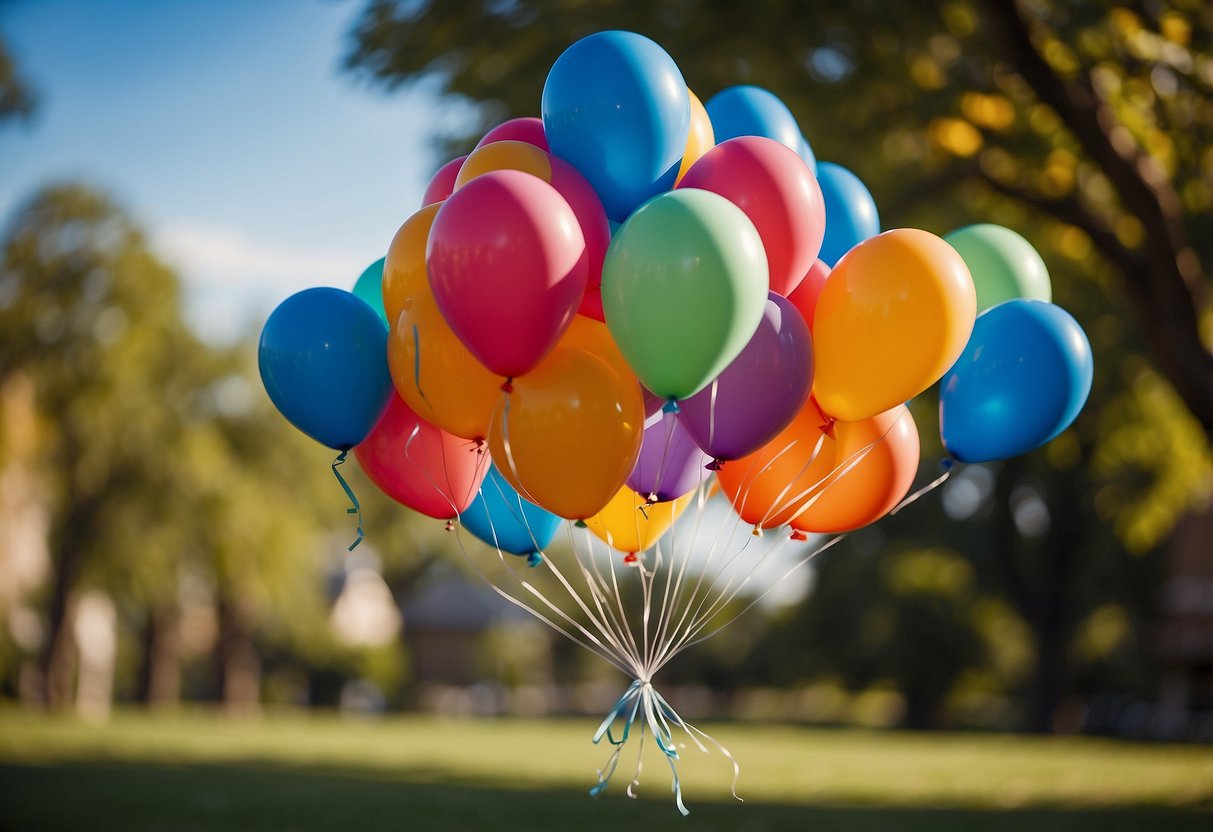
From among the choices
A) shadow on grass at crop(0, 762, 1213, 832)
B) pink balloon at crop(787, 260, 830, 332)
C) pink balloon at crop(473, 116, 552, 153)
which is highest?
pink balloon at crop(473, 116, 552, 153)

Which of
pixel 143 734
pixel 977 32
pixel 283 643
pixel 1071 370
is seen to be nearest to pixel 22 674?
pixel 143 734

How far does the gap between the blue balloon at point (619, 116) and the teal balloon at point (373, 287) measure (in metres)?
0.99

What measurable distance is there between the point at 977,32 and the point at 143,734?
57.4ft

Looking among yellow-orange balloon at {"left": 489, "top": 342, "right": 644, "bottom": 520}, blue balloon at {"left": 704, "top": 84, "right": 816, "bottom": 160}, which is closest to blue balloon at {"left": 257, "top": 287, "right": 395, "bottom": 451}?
yellow-orange balloon at {"left": 489, "top": 342, "right": 644, "bottom": 520}

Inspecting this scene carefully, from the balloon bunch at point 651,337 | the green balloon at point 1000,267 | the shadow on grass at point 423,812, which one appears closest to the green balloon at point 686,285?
the balloon bunch at point 651,337

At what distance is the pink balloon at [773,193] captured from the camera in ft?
11.8

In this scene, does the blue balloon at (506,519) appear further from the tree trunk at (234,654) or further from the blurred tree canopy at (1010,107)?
the tree trunk at (234,654)

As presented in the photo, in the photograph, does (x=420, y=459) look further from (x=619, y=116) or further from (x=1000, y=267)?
(x=1000, y=267)

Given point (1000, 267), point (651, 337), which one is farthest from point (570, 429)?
point (1000, 267)

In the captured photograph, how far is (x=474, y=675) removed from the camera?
47.6 m

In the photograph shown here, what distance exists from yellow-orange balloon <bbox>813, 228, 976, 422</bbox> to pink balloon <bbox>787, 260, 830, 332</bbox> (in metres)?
0.12

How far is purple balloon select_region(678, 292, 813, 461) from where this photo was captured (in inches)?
138

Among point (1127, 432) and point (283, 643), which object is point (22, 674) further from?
point (1127, 432)

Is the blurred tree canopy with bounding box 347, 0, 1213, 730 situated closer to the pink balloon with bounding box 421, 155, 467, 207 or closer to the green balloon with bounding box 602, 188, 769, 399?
the pink balloon with bounding box 421, 155, 467, 207
